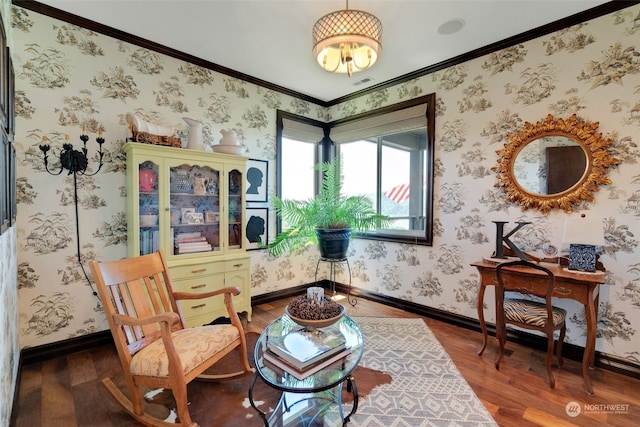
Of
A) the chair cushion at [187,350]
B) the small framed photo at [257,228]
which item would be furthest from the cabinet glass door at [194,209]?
the chair cushion at [187,350]

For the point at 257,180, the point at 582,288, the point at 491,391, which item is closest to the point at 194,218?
the point at 257,180

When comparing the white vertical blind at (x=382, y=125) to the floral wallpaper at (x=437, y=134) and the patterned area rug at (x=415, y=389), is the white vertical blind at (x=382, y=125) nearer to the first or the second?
the floral wallpaper at (x=437, y=134)

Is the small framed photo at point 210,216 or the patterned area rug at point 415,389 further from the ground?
the small framed photo at point 210,216

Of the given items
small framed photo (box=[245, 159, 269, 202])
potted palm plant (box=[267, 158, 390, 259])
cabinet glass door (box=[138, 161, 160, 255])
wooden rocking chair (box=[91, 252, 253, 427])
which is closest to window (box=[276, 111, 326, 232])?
small framed photo (box=[245, 159, 269, 202])

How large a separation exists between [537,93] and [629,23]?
644 mm

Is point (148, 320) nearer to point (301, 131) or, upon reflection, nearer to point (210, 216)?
point (210, 216)

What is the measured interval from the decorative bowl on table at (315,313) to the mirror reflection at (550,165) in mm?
2051

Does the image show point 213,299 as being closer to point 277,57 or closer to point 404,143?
point 277,57

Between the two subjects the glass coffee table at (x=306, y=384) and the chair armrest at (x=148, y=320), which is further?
the chair armrest at (x=148, y=320)

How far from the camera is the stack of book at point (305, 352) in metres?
1.41

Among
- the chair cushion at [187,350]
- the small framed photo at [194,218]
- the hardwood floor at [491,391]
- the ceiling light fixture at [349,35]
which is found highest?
the ceiling light fixture at [349,35]

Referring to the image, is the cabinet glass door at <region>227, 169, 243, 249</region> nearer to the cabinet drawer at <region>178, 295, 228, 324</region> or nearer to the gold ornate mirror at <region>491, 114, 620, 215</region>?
the cabinet drawer at <region>178, 295, 228, 324</region>

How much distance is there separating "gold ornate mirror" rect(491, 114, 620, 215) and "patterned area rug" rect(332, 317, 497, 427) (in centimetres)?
151
